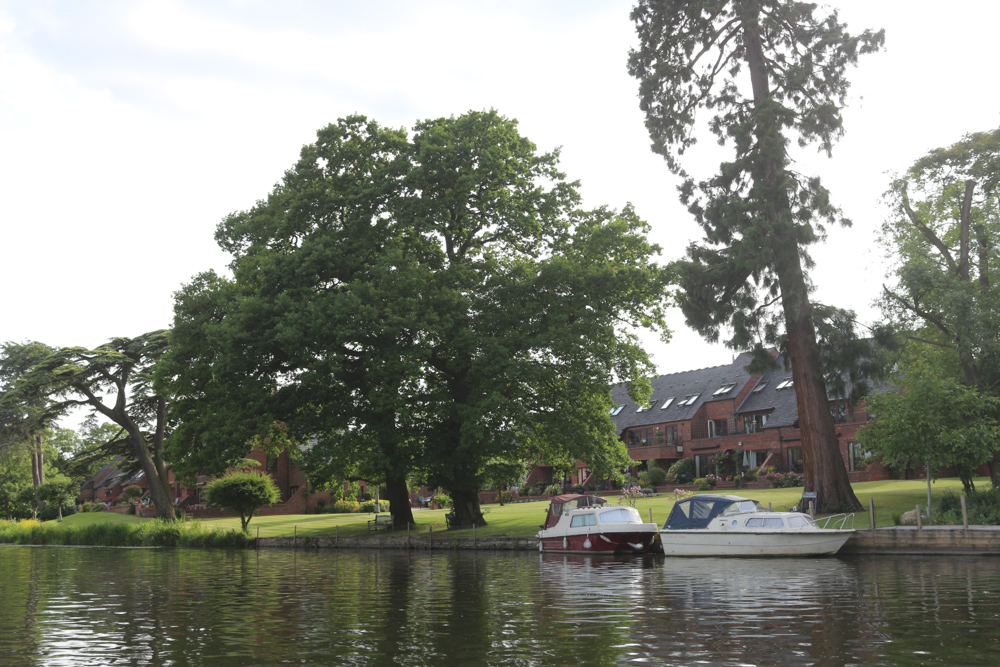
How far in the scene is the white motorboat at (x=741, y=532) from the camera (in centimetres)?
2623

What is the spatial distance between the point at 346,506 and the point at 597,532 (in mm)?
43559

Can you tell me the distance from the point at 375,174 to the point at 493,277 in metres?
7.56

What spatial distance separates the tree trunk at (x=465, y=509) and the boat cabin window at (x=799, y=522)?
16987mm

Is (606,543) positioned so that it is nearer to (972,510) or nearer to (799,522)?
(799,522)

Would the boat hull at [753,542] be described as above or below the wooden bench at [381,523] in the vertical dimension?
above

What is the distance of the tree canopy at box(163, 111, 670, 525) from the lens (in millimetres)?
36031

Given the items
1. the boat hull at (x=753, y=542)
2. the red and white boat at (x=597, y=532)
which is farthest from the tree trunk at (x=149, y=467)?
the boat hull at (x=753, y=542)

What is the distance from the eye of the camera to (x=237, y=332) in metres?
36.2

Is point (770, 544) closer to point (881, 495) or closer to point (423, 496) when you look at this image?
point (881, 495)

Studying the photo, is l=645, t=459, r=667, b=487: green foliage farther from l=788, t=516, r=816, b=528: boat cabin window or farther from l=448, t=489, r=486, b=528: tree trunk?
Result: l=788, t=516, r=816, b=528: boat cabin window

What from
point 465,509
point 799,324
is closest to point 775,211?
point 799,324

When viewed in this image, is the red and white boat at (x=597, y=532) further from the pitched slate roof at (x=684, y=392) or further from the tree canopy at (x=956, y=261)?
the pitched slate roof at (x=684, y=392)

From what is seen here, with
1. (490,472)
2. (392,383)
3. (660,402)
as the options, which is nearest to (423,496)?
(660,402)

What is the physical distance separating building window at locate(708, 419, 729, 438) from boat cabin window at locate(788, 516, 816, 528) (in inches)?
1602
